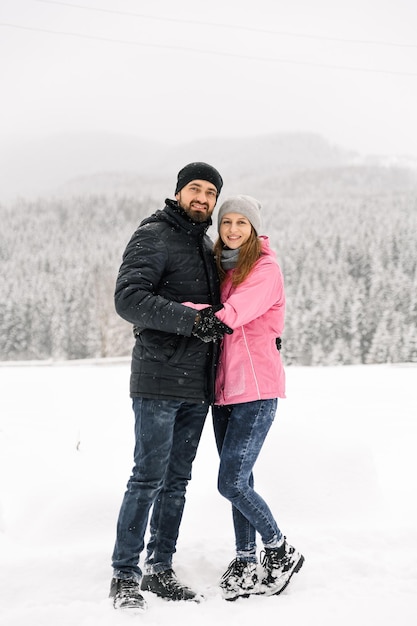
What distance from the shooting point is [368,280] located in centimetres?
5216

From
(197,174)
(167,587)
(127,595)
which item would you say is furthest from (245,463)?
(197,174)

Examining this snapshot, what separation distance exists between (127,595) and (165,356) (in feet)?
3.89

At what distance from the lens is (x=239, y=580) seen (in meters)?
2.80

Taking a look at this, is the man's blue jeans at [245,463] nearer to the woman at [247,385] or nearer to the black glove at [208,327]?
the woman at [247,385]

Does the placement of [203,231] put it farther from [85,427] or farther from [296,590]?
[85,427]

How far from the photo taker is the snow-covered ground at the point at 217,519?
252 cm

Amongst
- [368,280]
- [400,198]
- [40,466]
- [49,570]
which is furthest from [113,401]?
[400,198]

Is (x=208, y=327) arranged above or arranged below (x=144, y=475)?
above


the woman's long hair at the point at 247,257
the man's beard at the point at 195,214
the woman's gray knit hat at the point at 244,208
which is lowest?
the woman's long hair at the point at 247,257

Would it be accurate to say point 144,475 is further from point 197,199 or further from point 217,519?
point 197,199

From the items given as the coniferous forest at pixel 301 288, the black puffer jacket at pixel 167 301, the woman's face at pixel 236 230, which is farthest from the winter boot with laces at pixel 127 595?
the coniferous forest at pixel 301 288

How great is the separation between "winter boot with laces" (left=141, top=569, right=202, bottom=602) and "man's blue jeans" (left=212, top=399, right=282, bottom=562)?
1.19 ft

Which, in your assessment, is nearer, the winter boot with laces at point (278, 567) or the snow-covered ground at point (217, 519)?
the snow-covered ground at point (217, 519)

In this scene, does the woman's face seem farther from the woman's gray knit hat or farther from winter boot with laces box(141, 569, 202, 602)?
winter boot with laces box(141, 569, 202, 602)
